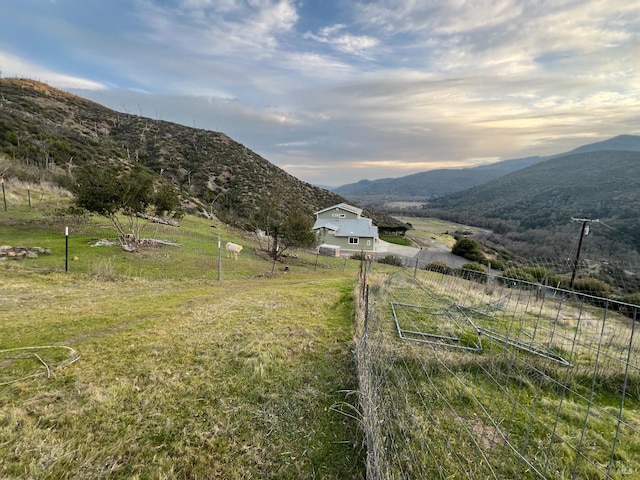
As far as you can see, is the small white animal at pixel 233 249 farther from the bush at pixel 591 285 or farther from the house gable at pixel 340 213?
the house gable at pixel 340 213

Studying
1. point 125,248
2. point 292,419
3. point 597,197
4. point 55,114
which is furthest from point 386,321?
point 597,197

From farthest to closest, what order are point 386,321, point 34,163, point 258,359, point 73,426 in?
point 34,163, point 386,321, point 258,359, point 73,426

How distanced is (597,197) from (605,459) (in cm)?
11714

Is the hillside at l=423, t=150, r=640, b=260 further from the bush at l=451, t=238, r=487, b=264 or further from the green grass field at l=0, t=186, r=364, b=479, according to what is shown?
the green grass field at l=0, t=186, r=364, b=479

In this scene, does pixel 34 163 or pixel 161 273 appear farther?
pixel 34 163

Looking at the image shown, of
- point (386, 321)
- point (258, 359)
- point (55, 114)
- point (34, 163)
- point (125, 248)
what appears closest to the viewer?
point (258, 359)

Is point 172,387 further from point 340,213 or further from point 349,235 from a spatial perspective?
point 340,213

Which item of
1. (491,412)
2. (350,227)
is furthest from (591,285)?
(350,227)

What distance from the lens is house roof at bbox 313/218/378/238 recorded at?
123 feet

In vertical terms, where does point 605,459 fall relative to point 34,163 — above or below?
below

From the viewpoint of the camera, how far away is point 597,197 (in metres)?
88.6

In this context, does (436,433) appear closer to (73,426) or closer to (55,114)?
(73,426)

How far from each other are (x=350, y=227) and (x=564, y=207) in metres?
80.5

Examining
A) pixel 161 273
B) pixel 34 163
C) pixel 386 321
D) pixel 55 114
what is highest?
pixel 55 114
